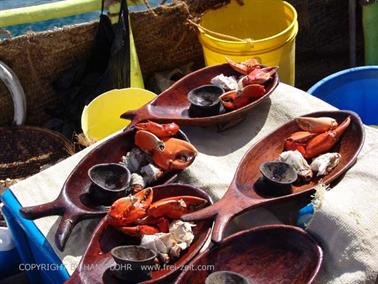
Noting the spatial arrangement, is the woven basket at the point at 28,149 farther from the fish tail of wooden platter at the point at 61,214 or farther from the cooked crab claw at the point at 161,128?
the fish tail of wooden platter at the point at 61,214

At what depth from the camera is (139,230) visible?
1.90 meters

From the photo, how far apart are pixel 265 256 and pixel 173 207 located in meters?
0.35

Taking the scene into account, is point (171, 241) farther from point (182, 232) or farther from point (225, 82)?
point (225, 82)

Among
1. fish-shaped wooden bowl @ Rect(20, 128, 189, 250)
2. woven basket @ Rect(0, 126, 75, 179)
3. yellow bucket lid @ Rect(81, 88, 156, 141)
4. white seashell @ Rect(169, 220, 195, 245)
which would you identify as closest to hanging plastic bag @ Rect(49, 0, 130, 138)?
woven basket @ Rect(0, 126, 75, 179)

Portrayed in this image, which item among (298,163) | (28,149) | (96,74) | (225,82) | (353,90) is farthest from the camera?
(96,74)

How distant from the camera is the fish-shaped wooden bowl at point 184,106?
240 centimetres

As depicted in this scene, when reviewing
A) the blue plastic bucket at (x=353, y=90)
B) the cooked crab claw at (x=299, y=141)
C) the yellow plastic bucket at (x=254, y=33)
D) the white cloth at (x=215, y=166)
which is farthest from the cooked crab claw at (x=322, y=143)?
the yellow plastic bucket at (x=254, y=33)

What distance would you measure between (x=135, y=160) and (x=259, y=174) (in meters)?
0.48

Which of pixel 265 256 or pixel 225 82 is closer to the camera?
pixel 265 256

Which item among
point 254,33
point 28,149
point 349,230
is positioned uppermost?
point 349,230

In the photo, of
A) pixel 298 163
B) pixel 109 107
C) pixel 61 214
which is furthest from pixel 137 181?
pixel 109 107

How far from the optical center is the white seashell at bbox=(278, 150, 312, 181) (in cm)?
209

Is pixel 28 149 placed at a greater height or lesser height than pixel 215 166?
→ lesser

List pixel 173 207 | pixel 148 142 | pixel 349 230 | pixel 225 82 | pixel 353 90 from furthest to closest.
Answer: pixel 353 90 → pixel 225 82 → pixel 148 142 → pixel 173 207 → pixel 349 230
